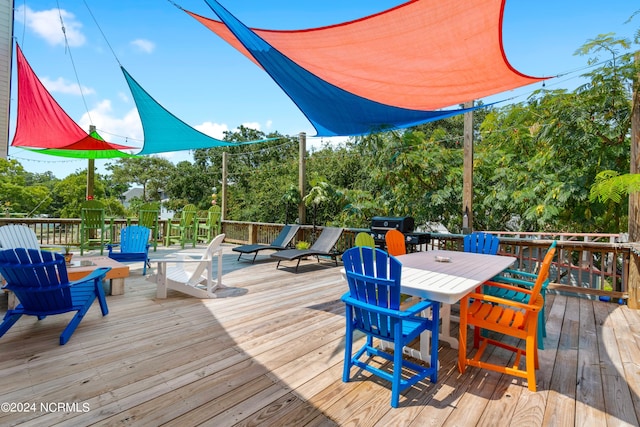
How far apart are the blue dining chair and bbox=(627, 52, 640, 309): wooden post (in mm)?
3702

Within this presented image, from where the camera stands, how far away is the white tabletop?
200 centimetres

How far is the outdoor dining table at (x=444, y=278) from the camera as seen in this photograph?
201 cm

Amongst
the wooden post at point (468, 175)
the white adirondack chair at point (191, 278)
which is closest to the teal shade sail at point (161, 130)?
the white adirondack chair at point (191, 278)

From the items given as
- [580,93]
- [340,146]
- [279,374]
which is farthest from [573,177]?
[340,146]

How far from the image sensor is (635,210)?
3.96 meters

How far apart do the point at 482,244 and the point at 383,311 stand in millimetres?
3014

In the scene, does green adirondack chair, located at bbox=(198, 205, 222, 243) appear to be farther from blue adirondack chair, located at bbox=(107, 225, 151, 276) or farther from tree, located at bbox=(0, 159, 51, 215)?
tree, located at bbox=(0, 159, 51, 215)

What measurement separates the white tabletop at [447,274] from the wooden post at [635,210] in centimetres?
208

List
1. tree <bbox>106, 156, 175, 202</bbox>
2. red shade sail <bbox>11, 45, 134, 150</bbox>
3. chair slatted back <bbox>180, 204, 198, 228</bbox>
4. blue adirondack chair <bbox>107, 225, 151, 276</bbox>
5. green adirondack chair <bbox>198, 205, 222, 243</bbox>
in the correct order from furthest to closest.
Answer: tree <bbox>106, 156, 175, 202</bbox>, green adirondack chair <bbox>198, 205, 222, 243</bbox>, chair slatted back <bbox>180, 204, 198, 228</bbox>, red shade sail <bbox>11, 45, 134, 150</bbox>, blue adirondack chair <bbox>107, 225, 151, 276</bbox>

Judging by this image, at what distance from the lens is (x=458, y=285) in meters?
2.14

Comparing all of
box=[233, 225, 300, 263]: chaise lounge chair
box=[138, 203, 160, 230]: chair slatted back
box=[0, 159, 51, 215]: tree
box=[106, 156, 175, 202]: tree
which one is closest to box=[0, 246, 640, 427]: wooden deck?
box=[233, 225, 300, 263]: chaise lounge chair

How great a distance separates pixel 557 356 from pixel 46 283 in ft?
13.9

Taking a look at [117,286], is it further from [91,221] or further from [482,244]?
[482,244]

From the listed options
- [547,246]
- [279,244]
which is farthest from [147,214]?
[547,246]
